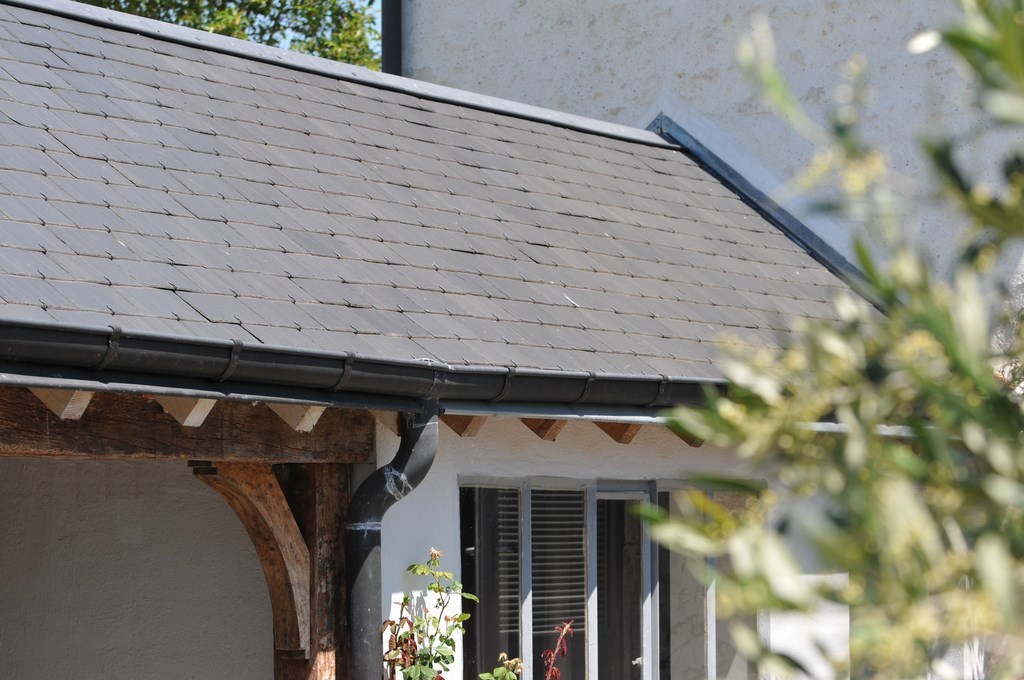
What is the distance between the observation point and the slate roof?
519cm

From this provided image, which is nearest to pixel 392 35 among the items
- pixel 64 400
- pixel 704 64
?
pixel 704 64

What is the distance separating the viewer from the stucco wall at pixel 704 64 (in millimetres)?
9531

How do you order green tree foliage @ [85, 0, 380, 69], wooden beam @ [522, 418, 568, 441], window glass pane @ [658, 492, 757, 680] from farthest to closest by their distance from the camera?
green tree foliage @ [85, 0, 380, 69] < window glass pane @ [658, 492, 757, 680] < wooden beam @ [522, 418, 568, 441]

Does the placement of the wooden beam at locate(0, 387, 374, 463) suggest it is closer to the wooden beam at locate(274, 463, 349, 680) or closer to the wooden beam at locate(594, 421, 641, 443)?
the wooden beam at locate(274, 463, 349, 680)

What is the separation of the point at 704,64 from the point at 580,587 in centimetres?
498

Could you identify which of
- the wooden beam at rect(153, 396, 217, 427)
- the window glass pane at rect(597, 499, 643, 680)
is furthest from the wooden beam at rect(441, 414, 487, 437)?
the wooden beam at rect(153, 396, 217, 427)

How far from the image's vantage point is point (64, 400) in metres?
4.59

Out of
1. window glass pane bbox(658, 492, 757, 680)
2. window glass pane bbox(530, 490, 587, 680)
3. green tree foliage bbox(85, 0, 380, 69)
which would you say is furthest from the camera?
green tree foliage bbox(85, 0, 380, 69)

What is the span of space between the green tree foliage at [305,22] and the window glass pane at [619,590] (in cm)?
1237

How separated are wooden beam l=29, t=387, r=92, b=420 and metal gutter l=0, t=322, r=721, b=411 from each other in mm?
122

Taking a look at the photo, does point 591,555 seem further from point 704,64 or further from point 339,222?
point 704,64

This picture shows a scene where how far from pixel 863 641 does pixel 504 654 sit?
468 centimetres

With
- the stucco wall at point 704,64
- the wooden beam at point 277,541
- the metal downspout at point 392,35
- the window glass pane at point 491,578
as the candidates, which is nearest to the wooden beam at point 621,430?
the window glass pane at point 491,578

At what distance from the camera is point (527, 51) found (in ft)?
38.4
